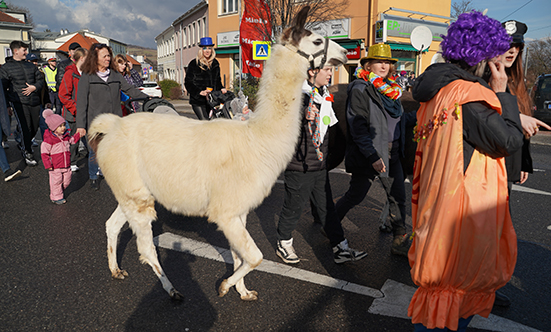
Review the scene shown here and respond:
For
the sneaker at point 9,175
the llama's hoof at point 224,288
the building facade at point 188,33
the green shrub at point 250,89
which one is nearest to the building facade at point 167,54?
the building facade at point 188,33

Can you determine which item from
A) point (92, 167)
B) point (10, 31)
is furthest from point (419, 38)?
point (10, 31)

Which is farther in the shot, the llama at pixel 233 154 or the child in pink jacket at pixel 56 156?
the child in pink jacket at pixel 56 156

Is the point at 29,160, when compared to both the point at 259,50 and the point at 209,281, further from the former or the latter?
the point at 259,50

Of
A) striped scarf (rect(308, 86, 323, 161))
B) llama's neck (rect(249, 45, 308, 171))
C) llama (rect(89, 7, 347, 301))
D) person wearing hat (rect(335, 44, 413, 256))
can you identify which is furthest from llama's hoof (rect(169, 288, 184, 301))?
person wearing hat (rect(335, 44, 413, 256))

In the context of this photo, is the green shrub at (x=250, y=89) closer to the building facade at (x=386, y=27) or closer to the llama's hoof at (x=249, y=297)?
the building facade at (x=386, y=27)

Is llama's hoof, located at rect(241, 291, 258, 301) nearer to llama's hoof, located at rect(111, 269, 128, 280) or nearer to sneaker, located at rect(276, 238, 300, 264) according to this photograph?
sneaker, located at rect(276, 238, 300, 264)

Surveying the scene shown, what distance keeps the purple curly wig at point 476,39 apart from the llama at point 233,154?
102 cm

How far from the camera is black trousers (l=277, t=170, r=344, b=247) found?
11.6ft

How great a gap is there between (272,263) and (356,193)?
118 centimetres

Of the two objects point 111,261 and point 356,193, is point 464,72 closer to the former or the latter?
point 356,193

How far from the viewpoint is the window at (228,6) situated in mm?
28886

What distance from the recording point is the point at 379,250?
3939 millimetres

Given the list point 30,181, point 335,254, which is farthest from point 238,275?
point 30,181

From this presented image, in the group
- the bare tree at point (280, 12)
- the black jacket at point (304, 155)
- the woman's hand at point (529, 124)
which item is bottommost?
the black jacket at point (304, 155)
